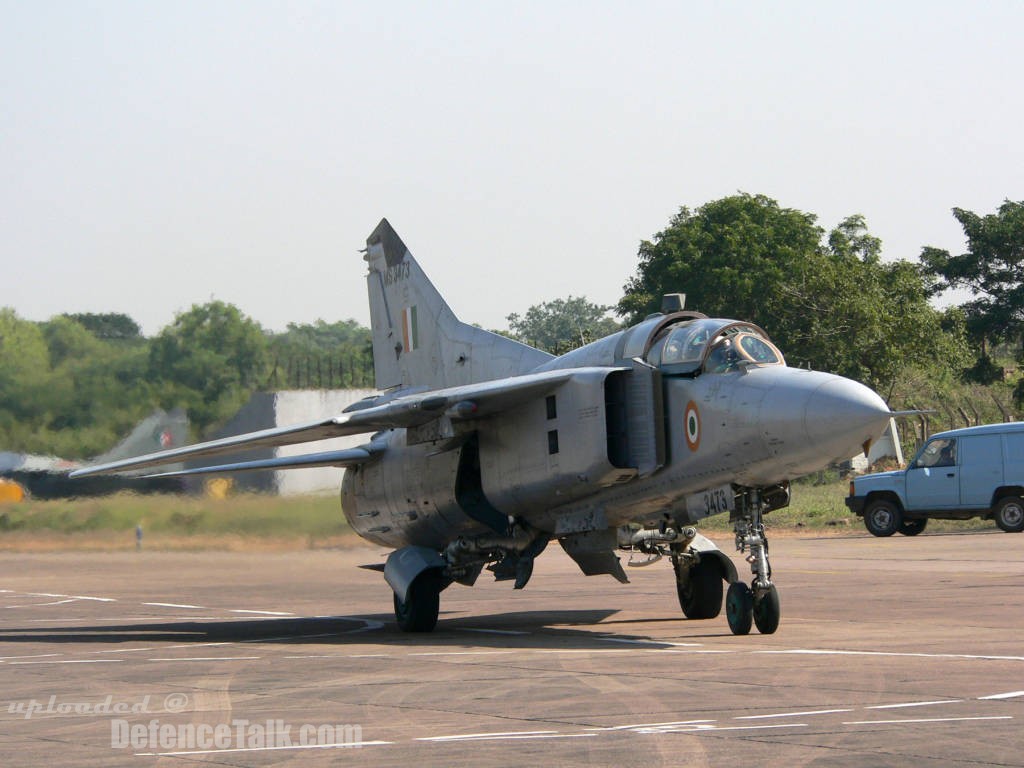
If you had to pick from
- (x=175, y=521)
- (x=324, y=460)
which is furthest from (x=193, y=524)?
(x=324, y=460)

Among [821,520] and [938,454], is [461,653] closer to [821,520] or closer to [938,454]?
[938,454]

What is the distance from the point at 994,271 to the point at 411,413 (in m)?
50.7

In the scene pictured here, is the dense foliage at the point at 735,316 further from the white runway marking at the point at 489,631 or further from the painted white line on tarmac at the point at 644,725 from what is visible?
the painted white line on tarmac at the point at 644,725

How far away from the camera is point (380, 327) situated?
70.4ft

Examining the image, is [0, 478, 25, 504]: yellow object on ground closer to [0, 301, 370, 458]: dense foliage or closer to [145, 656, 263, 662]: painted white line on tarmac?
[0, 301, 370, 458]: dense foliage

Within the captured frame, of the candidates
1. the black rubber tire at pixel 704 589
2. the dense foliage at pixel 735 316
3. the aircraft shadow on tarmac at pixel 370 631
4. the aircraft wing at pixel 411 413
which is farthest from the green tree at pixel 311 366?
the black rubber tire at pixel 704 589

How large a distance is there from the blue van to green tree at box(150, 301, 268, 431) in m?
15.4

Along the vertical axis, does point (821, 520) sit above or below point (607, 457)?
below

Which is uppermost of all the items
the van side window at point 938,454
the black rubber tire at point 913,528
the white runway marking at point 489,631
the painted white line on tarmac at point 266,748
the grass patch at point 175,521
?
the van side window at point 938,454

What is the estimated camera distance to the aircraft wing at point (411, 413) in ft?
50.2

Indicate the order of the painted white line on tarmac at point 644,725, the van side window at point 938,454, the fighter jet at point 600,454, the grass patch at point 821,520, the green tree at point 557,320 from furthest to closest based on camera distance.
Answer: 1. the green tree at point 557,320
2. the grass patch at point 821,520
3. the van side window at point 938,454
4. the fighter jet at point 600,454
5. the painted white line on tarmac at point 644,725

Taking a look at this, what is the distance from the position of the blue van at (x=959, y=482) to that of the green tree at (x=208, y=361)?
15.4 metres

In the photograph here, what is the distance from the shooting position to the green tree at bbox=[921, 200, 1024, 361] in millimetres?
59906

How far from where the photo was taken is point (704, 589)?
16781 mm
